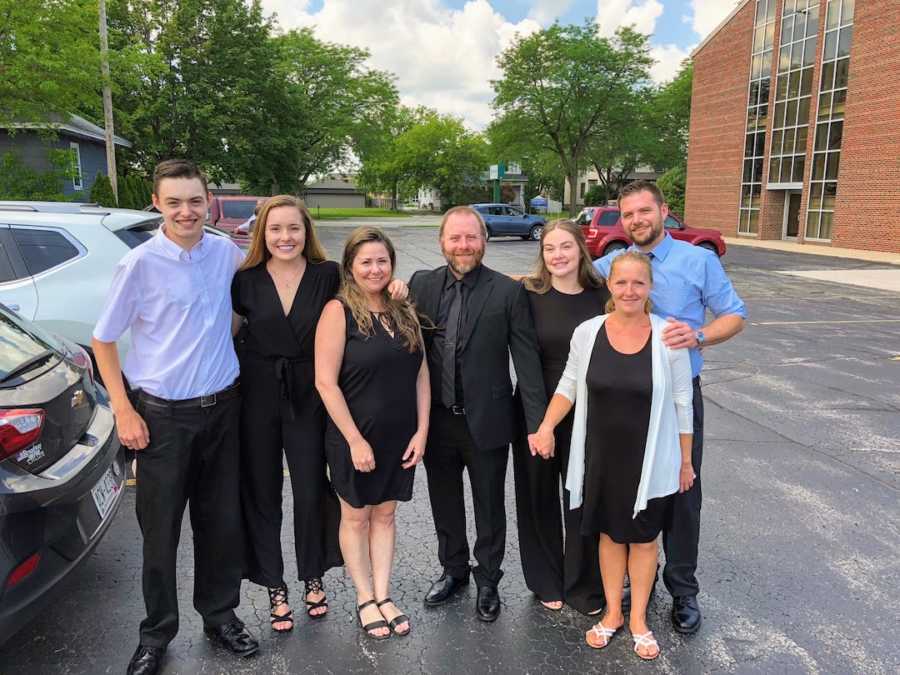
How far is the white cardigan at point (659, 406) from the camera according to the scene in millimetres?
2627

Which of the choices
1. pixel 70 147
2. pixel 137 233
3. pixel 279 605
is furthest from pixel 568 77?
pixel 279 605

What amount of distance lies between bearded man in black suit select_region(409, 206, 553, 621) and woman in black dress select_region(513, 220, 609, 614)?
82mm

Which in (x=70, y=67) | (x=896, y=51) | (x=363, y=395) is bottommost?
(x=363, y=395)

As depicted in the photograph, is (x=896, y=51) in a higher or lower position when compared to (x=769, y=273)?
higher

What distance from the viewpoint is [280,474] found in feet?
9.70

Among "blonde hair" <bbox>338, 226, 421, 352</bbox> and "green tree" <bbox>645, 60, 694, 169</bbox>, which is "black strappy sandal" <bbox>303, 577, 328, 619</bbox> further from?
"green tree" <bbox>645, 60, 694, 169</bbox>

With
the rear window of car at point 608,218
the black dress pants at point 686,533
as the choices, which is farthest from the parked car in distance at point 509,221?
the black dress pants at point 686,533

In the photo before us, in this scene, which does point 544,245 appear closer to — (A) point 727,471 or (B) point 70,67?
(A) point 727,471

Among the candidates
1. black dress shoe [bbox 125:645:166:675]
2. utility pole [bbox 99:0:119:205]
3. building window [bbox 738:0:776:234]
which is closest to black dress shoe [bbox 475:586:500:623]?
black dress shoe [bbox 125:645:166:675]

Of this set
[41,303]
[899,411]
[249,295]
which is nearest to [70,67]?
[41,303]

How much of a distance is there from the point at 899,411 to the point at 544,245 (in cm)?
500

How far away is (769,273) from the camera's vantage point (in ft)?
60.4

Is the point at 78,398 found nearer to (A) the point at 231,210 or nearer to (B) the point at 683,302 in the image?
(B) the point at 683,302

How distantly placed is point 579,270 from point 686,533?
48.4 inches
